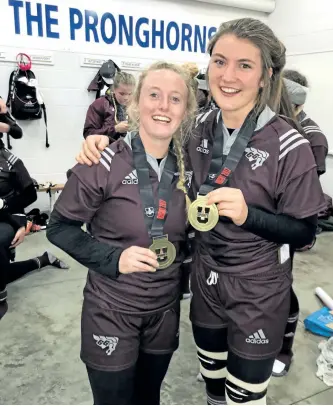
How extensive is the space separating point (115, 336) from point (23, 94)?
4119 millimetres

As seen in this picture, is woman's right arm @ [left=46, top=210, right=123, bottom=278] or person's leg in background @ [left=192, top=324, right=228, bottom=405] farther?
person's leg in background @ [left=192, top=324, right=228, bottom=405]

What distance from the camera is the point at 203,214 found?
4.16ft

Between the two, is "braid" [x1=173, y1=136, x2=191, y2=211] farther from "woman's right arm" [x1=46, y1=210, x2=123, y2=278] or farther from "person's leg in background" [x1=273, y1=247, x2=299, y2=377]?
"person's leg in background" [x1=273, y1=247, x2=299, y2=377]

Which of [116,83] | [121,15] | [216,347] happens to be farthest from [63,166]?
[216,347]

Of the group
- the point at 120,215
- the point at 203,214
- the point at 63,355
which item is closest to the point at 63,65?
the point at 63,355

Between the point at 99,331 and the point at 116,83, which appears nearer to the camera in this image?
the point at 99,331

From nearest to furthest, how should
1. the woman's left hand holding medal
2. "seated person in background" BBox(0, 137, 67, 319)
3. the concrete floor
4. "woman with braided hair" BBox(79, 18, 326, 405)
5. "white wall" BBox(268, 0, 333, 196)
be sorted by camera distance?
the woman's left hand holding medal < "woman with braided hair" BBox(79, 18, 326, 405) < the concrete floor < "seated person in background" BBox(0, 137, 67, 319) < "white wall" BBox(268, 0, 333, 196)

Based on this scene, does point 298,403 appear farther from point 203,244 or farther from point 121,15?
point 121,15

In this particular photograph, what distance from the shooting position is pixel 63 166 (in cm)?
541

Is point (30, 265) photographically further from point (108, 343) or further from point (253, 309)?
point (253, 309)

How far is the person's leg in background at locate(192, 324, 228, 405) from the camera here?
1.57 metres

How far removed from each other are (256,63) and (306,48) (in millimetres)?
5053

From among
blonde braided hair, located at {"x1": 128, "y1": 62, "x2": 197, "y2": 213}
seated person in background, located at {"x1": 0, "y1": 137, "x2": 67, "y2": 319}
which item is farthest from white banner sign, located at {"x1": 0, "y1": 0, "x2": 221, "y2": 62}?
blonde braided hair, located at {"x1": 128, "y1": 62, "x2": 197, "y2": 213}

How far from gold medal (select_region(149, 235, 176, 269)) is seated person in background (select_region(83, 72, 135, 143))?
2.81m
